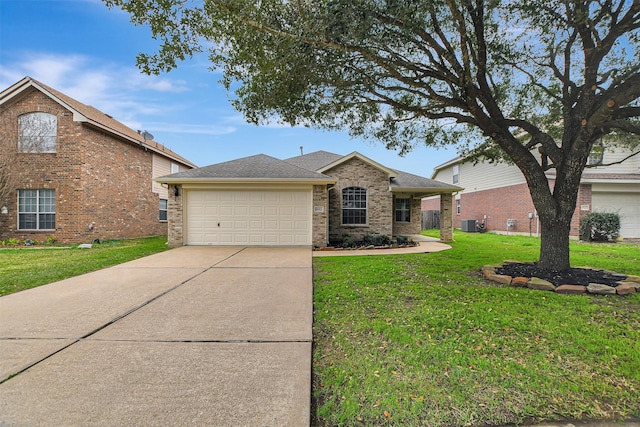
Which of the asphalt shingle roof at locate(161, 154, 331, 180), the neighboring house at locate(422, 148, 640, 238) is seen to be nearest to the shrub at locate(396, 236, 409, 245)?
the asphalt shingle roof at locate(161, 154, 331, 180)

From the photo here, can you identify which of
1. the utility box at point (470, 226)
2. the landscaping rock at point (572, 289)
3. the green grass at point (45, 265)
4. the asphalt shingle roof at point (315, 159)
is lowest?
the green grass at point (45, 265)

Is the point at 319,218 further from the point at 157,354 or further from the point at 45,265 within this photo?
the point at 157,354

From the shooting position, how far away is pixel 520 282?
5.75 metres

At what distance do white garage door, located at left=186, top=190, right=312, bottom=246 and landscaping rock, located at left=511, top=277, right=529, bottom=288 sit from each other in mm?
6987

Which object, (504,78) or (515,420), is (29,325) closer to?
(515,420)

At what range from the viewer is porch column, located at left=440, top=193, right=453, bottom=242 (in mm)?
14242

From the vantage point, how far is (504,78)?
8.21 m

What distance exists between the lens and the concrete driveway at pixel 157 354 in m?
2.22

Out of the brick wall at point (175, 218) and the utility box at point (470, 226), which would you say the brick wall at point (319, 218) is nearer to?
the brick wall at point (175, 218)

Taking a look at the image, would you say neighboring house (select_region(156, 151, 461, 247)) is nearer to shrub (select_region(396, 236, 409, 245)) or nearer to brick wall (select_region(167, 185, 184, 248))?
brick wall (select_region(167, 185, 184, 248))

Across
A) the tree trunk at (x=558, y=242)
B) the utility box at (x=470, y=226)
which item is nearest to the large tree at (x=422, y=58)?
the tree trunk at (x=558, y=242)

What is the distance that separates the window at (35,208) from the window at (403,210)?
15958mm

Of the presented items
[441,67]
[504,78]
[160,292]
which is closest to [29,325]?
[160,292]

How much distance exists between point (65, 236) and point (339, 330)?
14385 millimetres
